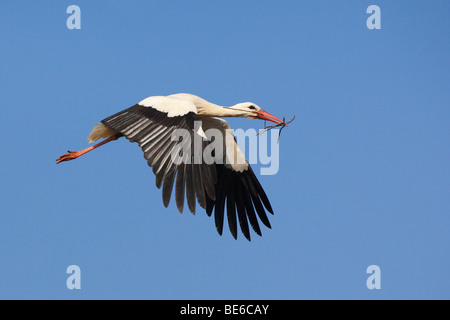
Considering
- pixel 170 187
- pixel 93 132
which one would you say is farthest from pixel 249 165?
pixel 170 187

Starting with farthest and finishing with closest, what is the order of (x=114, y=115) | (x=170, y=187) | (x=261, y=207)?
1. (x=261, y=207)
2. (x=114, y=115)
3. (x=170, y=187)

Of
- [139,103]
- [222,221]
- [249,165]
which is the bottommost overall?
[222,221]

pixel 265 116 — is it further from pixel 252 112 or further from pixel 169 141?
pixel 169 141

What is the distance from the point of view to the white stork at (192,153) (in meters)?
8.49

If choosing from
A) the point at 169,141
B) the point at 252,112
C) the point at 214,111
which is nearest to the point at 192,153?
the point at 169,141

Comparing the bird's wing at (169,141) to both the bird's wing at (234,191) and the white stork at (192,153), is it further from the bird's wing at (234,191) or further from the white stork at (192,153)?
the bird's wing at (234,191)

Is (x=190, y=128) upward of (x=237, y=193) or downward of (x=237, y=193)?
upward

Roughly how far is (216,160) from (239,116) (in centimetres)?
87

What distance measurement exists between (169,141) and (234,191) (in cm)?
258

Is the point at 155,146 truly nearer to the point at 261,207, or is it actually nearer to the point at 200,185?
the point at 200,185

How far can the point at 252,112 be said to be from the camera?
11086 millimetres

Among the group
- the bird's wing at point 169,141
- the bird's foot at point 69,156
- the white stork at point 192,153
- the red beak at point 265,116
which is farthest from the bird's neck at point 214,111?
the bird's foot at point 69,156

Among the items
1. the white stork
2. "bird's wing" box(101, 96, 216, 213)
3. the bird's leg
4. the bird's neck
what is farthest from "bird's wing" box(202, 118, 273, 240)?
"bird's wing" box(101, 96, 216, 213)

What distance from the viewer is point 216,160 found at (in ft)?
37.9
